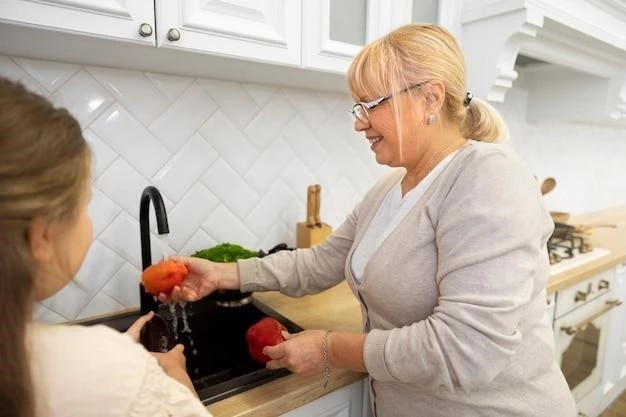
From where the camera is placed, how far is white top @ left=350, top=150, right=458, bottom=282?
805 mm

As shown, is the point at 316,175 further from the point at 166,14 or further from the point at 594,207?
the point at 594,207

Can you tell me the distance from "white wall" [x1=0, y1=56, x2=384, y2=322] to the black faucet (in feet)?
0.53

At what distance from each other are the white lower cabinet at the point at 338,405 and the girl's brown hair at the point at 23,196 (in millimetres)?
523

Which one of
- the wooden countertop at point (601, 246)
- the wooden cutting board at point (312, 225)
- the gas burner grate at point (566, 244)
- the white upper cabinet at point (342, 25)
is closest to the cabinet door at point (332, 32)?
the white upper cabinet at point (342, 25)

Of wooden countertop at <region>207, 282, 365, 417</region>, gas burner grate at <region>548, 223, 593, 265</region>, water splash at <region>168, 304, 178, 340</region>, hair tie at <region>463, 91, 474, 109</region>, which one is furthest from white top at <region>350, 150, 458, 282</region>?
gas burner grate at <region>548, 223, 593, 265</region>

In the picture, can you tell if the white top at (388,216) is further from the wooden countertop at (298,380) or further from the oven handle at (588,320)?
the oven handle at (588,320)

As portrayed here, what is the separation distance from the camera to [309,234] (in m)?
1.42

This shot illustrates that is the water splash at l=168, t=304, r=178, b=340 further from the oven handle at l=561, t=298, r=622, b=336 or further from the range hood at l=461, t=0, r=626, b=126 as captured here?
the oven handle at l=561, t=298, r=622, b=336

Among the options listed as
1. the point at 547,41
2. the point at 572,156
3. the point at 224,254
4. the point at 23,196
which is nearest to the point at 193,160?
the point at 224,254

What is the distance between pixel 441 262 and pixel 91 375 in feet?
1.72

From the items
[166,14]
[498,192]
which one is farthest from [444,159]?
[166,14]

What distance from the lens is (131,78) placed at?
3.68 ft

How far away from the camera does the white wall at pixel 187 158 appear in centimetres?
109

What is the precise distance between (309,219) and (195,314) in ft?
1.61
